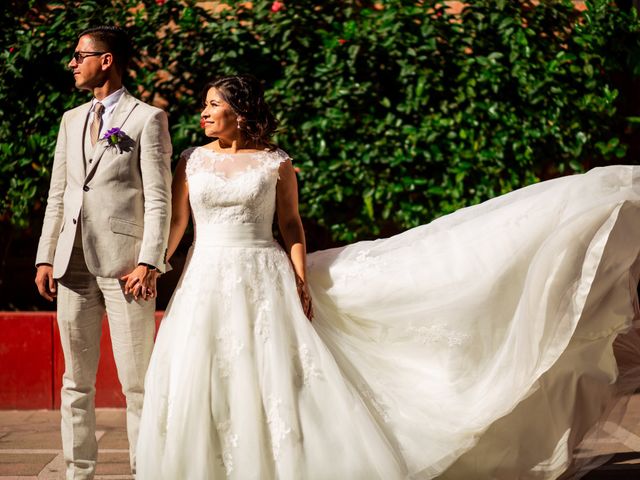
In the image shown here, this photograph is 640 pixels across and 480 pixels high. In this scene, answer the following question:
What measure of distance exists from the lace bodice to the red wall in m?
2.30

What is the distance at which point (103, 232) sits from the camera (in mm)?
3969

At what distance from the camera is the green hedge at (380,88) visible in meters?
6.07

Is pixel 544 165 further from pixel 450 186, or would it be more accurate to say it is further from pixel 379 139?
pixel 379 139

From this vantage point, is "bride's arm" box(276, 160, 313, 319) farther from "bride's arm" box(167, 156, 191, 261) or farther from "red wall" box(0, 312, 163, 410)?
"red wall" box(0, 312, 163, 410)

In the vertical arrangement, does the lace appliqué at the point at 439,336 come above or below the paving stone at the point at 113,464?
above

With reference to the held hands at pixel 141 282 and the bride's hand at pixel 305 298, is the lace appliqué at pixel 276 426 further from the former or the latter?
the held hands at pixel 141 282

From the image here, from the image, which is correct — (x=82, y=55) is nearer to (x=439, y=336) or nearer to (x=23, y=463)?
(x=439, y=336)

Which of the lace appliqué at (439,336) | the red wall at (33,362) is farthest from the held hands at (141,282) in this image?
the red wall at (33,362)

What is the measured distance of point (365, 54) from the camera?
618 centimetres

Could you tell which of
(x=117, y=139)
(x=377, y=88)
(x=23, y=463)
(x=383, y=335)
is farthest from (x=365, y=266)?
(x=377, y=88)

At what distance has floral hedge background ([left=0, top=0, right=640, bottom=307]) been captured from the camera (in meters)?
6.07

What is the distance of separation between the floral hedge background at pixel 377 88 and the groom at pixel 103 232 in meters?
2.02

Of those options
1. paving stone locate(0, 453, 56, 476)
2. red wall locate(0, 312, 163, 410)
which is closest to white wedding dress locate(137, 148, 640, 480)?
paving stone locate(0, 453, 56, 476)

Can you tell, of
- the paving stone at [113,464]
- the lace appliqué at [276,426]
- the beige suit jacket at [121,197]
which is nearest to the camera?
the lace appliqué at [276,426]
